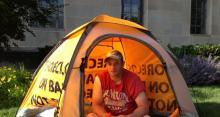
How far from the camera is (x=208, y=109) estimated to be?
27.9ft

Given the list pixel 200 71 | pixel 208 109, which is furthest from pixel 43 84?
pixel 200 71

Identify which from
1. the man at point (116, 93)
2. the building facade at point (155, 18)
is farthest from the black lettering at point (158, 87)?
the building facade at point (155, 18)

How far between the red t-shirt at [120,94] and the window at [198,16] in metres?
16.4

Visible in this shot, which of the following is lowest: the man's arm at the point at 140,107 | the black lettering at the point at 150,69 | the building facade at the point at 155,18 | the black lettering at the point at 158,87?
the man's arm at the point at 140,107

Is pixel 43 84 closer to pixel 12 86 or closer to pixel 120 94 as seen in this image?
pixel 120 94

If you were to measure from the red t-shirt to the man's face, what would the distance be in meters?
0.13

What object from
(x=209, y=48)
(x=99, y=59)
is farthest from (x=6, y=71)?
(x=209, y=48)

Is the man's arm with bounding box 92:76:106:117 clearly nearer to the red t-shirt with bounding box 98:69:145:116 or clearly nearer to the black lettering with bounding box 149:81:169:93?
the red t-shirt with bounding box 98:69:145:116

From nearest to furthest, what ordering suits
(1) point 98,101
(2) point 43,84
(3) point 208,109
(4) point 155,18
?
1. (1) point 98,101
2. (2) point 43,84
3. (3) point 208,109
4. (4) point 155,18

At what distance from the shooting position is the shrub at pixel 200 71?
1166 centimetres

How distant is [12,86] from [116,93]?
3.08 meters

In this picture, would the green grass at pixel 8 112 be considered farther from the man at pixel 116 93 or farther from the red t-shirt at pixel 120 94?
the red t-shirt at pixel 120 94

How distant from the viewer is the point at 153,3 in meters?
21.2

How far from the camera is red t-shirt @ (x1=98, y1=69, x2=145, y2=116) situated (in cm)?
700
